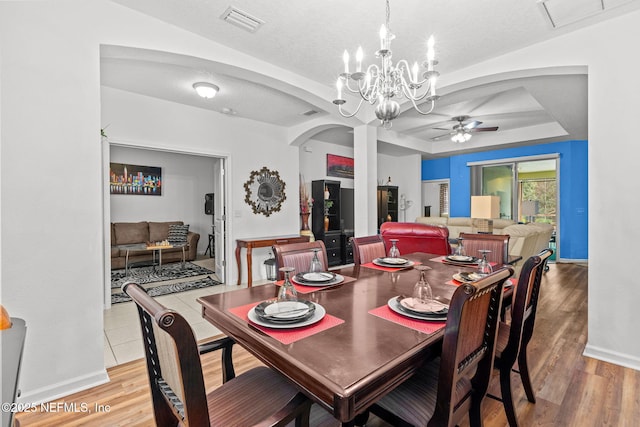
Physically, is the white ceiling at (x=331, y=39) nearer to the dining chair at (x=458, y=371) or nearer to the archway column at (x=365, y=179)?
the archway column at (x=365, y=179)

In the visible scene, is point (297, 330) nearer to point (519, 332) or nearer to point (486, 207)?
point (519, 332)

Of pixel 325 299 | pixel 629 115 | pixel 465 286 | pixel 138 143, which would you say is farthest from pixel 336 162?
pixel 465 286

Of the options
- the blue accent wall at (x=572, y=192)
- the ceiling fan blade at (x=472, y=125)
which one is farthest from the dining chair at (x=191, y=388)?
the blue accent wall at (x=572, y=192)

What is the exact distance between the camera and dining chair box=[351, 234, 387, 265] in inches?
102

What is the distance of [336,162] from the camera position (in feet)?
21.8

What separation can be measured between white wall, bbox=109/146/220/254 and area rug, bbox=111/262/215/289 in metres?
1.44

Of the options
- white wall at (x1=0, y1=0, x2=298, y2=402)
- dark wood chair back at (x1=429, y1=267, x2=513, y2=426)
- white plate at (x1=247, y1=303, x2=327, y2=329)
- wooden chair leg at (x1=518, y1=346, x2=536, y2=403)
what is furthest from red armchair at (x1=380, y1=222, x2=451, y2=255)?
white wall at (x1=0, y1=0, x2=298, y2=402)

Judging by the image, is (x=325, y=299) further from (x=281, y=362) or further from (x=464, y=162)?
(x=464, y=162)

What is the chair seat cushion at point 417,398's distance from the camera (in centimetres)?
115

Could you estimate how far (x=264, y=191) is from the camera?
5027 millimetres

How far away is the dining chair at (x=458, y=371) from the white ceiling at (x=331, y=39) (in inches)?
82.2

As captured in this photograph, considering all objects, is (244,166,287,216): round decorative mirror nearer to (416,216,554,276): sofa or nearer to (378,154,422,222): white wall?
(416,216,554,276): sofa

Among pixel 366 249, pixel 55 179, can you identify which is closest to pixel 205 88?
pixel 55 179

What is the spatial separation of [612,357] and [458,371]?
88.9 inches
